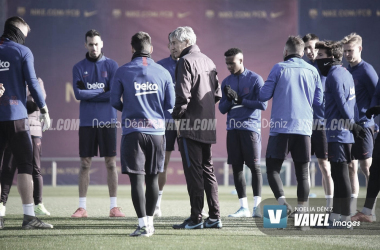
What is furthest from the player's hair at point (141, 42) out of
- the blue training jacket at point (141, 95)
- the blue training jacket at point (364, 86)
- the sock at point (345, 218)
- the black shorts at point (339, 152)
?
the blue training jacket at point (364, 86)

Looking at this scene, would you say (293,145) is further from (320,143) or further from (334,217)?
(320,143)

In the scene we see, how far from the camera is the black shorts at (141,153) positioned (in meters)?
4.41

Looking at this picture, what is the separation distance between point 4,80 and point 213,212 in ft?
7.10

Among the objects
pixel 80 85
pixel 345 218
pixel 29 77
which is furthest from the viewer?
pixel 80 85

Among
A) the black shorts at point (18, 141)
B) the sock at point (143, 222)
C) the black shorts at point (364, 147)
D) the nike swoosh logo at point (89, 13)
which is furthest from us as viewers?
the nike swoosh logo at point (89, 13)

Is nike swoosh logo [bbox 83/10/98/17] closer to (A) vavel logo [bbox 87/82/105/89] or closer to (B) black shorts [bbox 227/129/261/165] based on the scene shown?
(A) vavel logo [bbox 87/82/105/89]

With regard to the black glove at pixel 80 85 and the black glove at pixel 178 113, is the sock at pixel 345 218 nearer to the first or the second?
the black glove at pixel 178 113

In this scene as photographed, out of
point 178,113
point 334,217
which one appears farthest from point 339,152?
point 178,113

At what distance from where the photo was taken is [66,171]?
41.2 feet

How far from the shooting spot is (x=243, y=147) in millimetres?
6219

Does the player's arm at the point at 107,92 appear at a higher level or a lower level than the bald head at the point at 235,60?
lower

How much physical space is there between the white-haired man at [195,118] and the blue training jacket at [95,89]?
4.30ft

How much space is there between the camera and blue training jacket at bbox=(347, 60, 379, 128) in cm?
593

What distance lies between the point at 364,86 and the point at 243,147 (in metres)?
1.45
